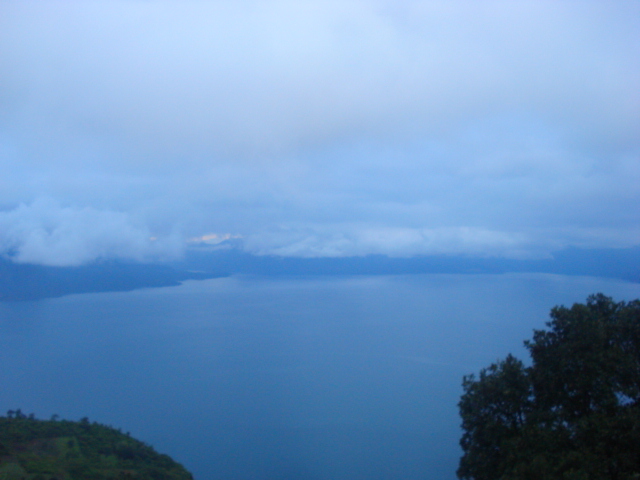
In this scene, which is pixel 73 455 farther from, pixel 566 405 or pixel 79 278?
pixel 79 278

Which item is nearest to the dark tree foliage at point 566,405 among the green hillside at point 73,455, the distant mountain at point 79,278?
the green hillside at point 73,455

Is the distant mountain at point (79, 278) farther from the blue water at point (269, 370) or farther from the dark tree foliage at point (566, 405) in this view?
the dark tree foliage at point (566, 405)

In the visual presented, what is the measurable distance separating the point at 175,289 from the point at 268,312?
99.6 feet

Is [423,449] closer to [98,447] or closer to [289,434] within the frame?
[289,434]

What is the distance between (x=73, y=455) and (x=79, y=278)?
6288cm

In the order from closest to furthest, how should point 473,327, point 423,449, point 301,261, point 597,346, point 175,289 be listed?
point 597,346 < point 423,449 < point 473,327 < point 175,289 < point 301,261

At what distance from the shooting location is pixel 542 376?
7.52 meters

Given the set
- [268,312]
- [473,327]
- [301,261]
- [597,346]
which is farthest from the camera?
[301,261]

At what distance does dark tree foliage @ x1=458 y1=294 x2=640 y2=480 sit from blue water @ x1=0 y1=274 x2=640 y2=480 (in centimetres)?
1109

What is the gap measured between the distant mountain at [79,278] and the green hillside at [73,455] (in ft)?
149

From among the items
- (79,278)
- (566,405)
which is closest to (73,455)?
(566,405)

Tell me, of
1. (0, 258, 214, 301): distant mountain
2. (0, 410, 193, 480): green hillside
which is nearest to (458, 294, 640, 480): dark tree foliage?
(0, 410, 193, 480): green hillside

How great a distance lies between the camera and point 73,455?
42.1 feet

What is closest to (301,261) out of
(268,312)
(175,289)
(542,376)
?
(175,289)
